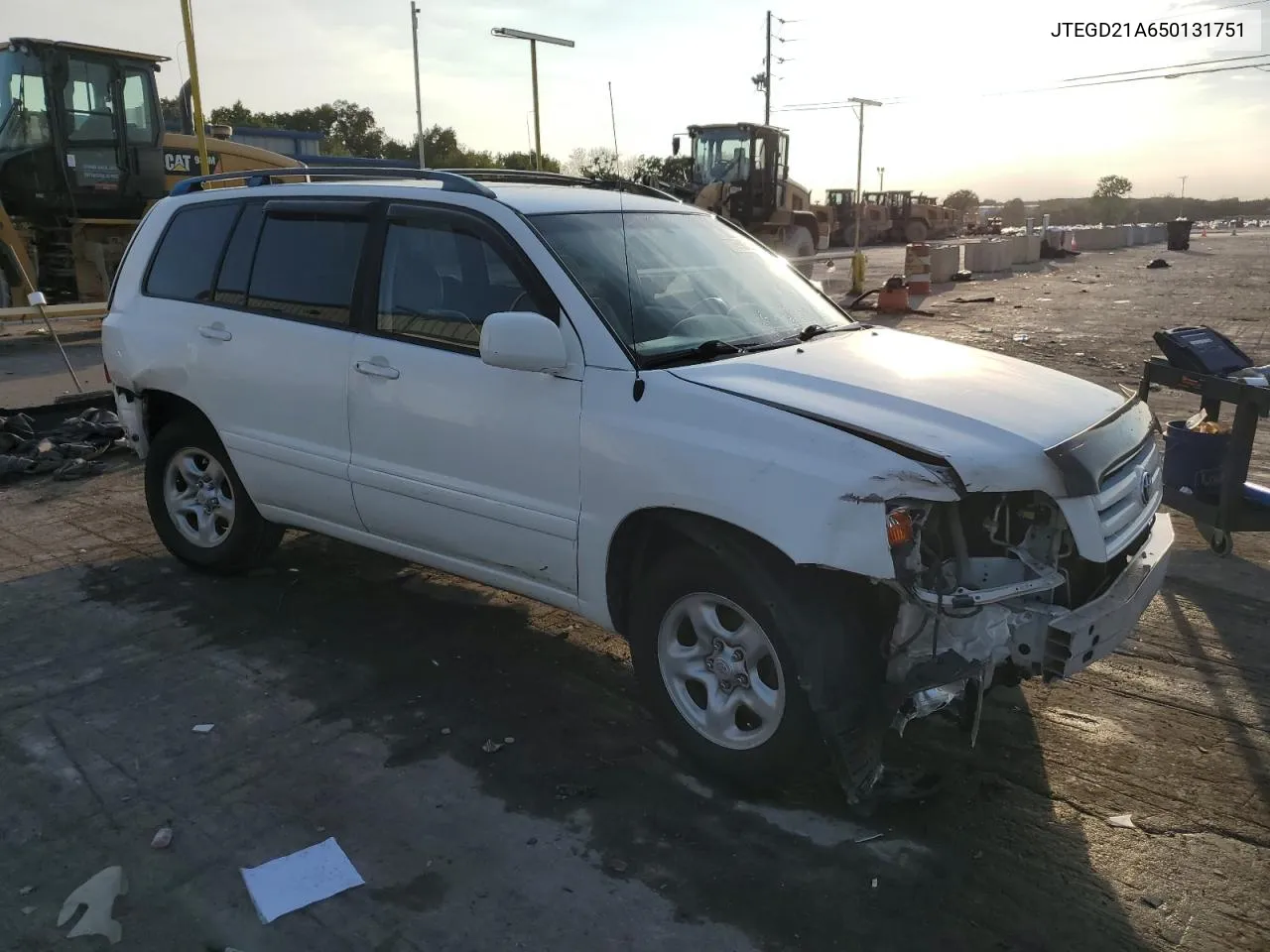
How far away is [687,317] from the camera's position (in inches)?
158

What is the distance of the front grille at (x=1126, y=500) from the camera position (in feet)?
10.7

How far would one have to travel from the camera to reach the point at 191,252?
17.4ft

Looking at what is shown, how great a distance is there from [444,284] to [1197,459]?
424cm

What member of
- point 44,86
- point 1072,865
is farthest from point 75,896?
point 44,86

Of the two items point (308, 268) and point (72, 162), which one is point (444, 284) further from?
point (72, 162)

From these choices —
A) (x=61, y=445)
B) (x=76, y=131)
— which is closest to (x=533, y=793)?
(x=61, y=445)

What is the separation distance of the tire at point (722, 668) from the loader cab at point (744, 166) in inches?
929

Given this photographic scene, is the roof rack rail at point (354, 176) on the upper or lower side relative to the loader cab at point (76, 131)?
lower

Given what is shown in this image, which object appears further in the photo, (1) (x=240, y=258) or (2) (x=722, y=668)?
(1) (x=240, y=258)

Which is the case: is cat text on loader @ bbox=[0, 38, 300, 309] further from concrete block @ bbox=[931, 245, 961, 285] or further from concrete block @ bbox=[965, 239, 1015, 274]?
concrete block @ bbox=[965, 239, 1015, 274]

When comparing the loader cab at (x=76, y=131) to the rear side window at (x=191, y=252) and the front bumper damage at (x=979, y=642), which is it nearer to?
the rear side window at (x=191, y=252)

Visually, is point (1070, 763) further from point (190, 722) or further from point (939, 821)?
point (190, 722)

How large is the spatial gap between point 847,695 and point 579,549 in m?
1.13

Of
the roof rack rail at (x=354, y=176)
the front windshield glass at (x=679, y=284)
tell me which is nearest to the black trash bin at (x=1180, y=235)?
the front windshield glass at (x=679, y=284)
